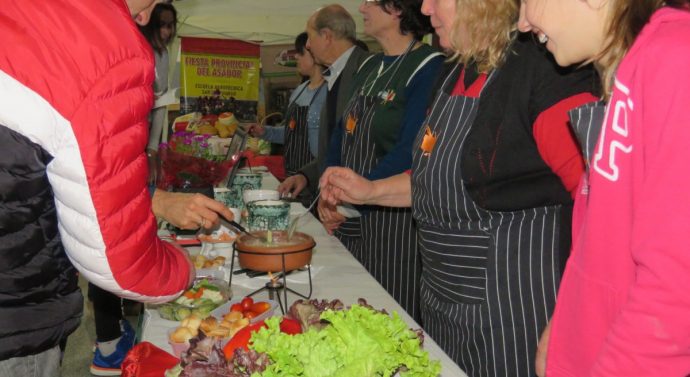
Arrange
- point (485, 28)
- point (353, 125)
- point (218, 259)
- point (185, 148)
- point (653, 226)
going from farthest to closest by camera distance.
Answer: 1. point (185, 148)
2. point (353, 125)
3. point (218, 259)
4. point (485, 28)
5. point (653, 226)

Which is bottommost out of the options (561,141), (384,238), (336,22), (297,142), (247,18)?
(297,142)

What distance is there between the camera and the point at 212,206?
1858mm

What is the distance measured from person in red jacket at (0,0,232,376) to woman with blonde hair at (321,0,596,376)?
800 mm

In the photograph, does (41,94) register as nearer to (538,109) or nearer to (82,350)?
(538,109)

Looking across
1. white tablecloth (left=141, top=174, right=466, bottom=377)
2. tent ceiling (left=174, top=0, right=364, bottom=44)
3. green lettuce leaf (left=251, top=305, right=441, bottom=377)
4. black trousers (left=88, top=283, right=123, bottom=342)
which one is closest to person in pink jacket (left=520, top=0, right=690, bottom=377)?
green lettuce leaf (left=251, top=305, right=441, bottom=377)

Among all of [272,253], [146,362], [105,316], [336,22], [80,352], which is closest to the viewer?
[146,362]

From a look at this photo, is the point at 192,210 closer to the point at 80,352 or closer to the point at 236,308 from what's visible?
the point at 236,308

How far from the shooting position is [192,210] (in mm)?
1848

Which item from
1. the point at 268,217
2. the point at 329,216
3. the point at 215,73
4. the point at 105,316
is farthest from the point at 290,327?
the point at 215,73

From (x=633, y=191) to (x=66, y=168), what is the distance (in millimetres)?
893

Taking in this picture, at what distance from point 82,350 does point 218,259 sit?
2148 millimetres

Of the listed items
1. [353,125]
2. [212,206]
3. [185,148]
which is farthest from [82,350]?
[212,206]

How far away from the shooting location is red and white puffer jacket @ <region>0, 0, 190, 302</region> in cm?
110

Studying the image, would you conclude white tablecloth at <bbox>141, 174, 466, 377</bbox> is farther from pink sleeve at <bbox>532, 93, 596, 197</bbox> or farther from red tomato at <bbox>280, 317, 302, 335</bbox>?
pink sleeve at <bbox>532, 93, 596, 197</bbox>
